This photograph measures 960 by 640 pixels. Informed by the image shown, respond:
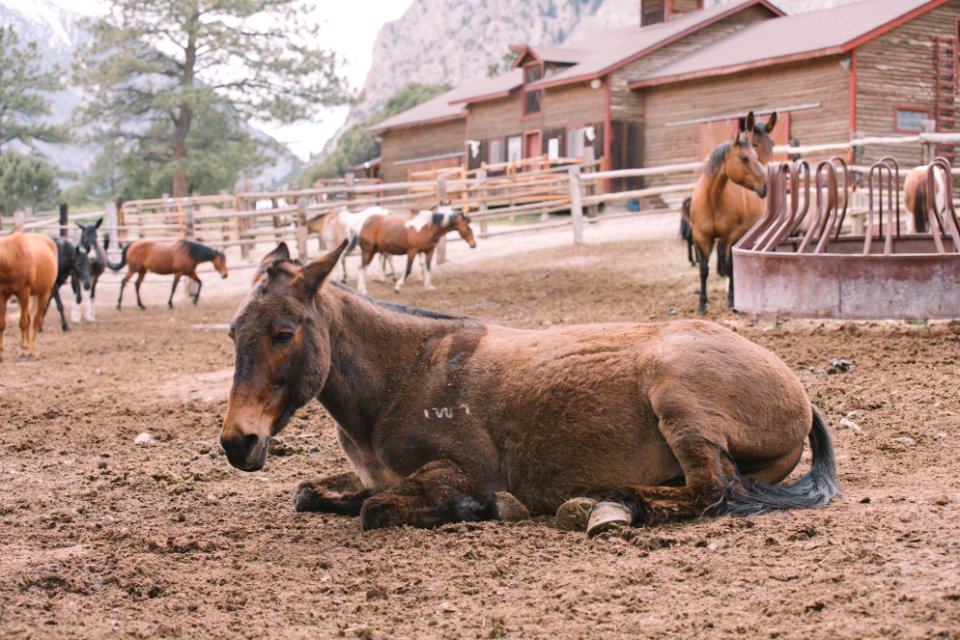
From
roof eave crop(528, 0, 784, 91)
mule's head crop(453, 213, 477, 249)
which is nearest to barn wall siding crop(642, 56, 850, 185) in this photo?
roof eave crop(528, 0, 784, 91)

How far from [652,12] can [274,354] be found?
1440 inches

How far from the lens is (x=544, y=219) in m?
27.8

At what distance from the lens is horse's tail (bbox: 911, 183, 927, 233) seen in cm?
1243

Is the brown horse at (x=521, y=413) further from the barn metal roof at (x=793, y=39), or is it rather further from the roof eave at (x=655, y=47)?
the roof eave at (x=655, y=47)

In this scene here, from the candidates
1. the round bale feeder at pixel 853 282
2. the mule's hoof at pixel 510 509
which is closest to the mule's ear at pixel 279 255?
the mule's hoof at pixel 510 509

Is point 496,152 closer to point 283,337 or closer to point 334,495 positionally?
point 334,495

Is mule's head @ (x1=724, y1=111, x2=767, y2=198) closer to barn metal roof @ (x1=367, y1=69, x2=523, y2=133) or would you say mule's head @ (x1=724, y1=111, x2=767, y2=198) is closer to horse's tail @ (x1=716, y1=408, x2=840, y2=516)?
horse's tail @ (x1=716, y1=408, x2=840, y2=516)

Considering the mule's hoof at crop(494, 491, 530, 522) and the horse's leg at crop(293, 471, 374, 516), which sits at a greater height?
the mule's hoof at crop(494, 491, 530, 522)

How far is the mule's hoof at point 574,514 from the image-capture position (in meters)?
4.36

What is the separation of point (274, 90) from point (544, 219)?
2198 centimetres

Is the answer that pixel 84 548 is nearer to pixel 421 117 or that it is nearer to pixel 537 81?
pixel 537 81

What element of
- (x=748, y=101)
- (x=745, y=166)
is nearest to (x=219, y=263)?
(x=745, y=166)

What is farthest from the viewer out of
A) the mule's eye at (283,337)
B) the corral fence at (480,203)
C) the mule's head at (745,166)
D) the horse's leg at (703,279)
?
the corral fence at (480,203)

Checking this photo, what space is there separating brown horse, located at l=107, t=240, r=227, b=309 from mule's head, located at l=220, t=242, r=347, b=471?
54.0 feet
